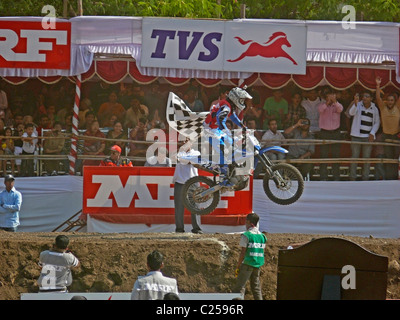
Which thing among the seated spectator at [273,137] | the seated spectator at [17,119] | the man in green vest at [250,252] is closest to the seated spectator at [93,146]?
the seated spectator at [17,119]

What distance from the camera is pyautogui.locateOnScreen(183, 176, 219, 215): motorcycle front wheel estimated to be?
1577cm

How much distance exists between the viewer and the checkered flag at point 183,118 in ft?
52.0

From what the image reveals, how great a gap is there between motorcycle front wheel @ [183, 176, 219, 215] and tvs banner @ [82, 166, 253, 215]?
310cm

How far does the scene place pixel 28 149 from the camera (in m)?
19.9

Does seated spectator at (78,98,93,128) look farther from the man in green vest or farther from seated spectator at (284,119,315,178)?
the man in green vest

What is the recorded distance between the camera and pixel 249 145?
15.5m

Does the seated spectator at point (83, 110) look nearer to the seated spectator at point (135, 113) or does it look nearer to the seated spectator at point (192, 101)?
the seated spectator at point (135, 113)

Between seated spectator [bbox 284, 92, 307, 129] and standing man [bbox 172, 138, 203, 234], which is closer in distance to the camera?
standing man [bbox 172, 138, 203, 234]

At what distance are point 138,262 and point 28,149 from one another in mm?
4969

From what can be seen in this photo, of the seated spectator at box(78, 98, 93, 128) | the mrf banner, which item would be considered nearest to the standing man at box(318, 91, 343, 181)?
the mrf banner

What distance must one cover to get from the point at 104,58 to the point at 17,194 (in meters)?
3.88

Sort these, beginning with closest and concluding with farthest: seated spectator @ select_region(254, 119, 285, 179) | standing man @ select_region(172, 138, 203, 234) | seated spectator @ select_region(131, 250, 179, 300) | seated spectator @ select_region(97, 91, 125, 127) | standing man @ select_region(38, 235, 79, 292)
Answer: seated spectator @ select_region(131, 250, 179, 300)
standing man @ select_region(38, 235, 79, 292)
standing man @ select_region(172, 138, 203, 234)
seated spectator @ select_region(254, 119, 285, 179)
seated spectator @ select_region(97, 91, 125, 127)

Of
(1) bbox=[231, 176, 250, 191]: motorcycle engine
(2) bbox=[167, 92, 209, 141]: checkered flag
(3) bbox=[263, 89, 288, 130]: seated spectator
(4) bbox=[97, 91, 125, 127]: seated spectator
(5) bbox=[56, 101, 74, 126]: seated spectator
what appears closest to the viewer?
(1) bbox=[231, 176, 250, 191]: motorcycle engine
